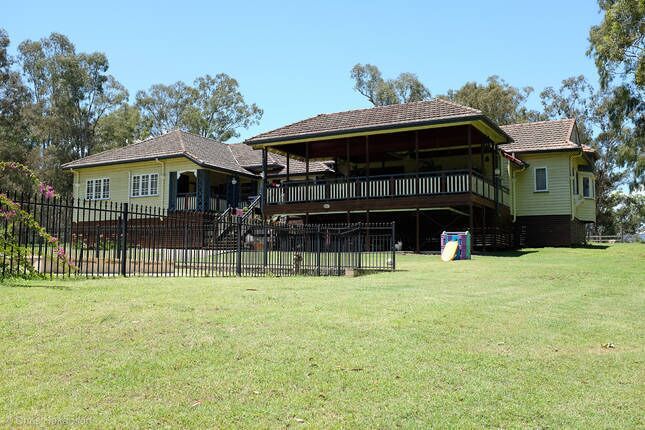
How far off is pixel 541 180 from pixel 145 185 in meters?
21.9

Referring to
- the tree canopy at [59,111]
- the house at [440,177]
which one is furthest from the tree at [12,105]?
the house at [440,177]

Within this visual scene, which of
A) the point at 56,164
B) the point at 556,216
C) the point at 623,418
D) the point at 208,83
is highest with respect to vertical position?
the point at 208,83

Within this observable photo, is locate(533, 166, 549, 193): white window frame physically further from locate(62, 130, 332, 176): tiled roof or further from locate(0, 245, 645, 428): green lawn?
locate(0, 245, 645, 428): green lawn

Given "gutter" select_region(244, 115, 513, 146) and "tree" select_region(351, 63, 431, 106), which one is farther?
"tree" select_region(351, 63, 431, 106)

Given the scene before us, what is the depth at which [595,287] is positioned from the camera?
12.0 metres

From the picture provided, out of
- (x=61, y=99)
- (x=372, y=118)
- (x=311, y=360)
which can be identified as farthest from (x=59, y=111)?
(x=311, y=360)

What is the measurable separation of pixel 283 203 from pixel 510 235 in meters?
11.1

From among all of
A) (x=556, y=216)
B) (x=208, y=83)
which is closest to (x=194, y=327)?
(x=556, y=216)

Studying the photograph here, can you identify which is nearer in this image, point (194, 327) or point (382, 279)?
point (194, 327)

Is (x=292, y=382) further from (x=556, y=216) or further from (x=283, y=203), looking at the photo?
(x=556, y=216)

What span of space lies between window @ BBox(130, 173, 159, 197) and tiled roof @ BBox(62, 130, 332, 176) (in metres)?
1.19

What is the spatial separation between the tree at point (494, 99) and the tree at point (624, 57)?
64.7ft

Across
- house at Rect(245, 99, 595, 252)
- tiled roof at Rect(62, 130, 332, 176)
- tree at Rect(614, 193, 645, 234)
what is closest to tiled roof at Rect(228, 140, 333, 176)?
tiled roof at Rect(62, 130, 332, 176)

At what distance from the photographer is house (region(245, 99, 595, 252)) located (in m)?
23.5
